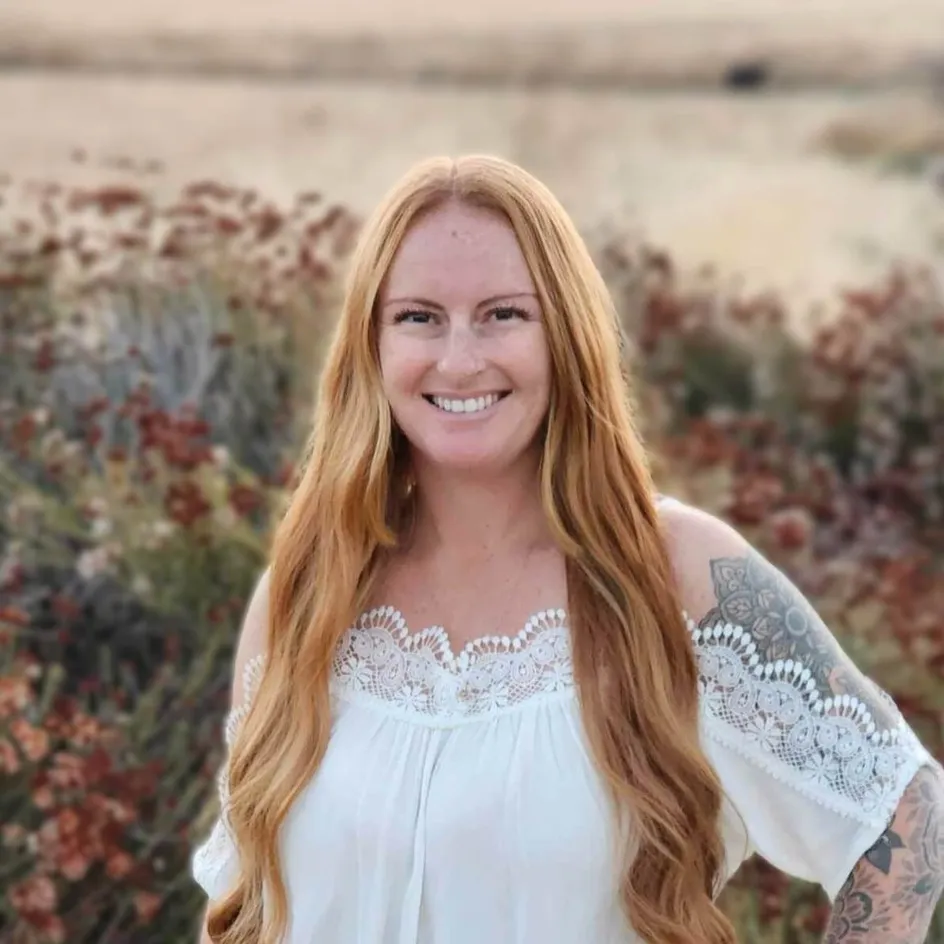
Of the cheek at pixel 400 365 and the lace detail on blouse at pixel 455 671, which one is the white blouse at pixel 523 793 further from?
the cheek at pixel 400 365

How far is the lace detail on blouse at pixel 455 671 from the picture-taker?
5.68ft

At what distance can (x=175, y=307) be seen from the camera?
141 inches

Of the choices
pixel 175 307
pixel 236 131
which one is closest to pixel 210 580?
pixel 175 307

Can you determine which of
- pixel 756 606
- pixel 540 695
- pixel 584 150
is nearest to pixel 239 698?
pixel 540 695

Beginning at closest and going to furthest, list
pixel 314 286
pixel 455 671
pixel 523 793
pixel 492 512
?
pixel 523 793 → pixel 455 671 → pixel 492 512 → pixel 314 286

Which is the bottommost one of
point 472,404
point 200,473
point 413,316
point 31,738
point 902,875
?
point 31,738

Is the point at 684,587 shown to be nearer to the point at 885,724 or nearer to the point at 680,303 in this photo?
the point at 885,724

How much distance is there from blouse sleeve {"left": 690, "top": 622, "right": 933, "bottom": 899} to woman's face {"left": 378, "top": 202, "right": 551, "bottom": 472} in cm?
37

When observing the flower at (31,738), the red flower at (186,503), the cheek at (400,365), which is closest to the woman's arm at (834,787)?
the cheek at (400,365)

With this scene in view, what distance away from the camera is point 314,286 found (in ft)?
11.9

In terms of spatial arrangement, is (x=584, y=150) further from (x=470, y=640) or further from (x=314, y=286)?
(x=470, y=640)

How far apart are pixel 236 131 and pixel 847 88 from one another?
1.72m

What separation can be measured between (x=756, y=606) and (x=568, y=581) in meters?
0.24

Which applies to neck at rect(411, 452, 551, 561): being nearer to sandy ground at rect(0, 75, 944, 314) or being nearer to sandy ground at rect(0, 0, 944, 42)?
sandy ground at rect(0, 75, 944, 314)
